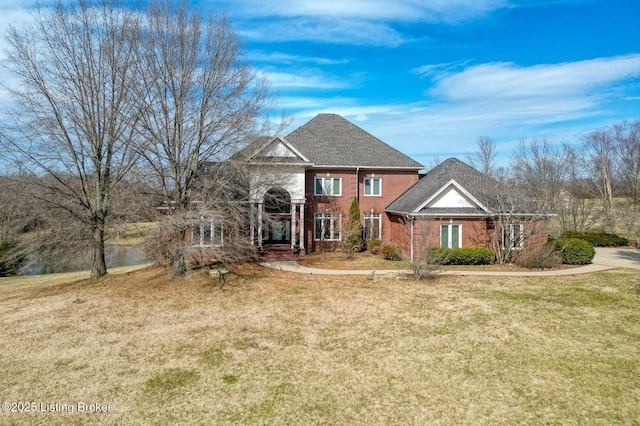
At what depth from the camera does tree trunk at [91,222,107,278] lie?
50.2ft

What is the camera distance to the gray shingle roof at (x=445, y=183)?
2034cm

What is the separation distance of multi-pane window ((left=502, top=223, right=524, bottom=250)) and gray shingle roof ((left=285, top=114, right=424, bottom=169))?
7.66 meters

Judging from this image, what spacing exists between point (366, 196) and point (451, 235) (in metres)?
6.81

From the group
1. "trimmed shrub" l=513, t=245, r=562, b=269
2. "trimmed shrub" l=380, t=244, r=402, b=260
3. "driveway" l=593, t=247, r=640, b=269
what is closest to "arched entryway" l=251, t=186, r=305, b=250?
"trimmed shrub" l=380, t=244, r=402, b=260

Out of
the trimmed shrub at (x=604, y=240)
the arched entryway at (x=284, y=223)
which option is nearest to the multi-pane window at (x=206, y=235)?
the arched entryway at (x=284, y=223)

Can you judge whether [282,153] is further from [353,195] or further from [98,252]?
[98,252]

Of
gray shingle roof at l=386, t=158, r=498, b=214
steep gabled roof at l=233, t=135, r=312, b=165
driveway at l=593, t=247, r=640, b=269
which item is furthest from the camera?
gray shingle roof at l=386, t=158, r=498, b=214

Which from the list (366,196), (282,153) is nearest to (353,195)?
(366,196)

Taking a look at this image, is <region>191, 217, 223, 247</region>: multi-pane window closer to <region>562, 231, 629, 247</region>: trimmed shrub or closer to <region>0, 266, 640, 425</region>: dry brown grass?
<region>0, 266, 640, 425</region>: dry brown grass

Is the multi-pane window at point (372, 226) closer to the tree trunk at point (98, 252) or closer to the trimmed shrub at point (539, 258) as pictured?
the trimmed shrub at point (539, 258)

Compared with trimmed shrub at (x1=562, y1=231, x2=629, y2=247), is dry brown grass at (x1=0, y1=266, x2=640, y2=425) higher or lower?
lower

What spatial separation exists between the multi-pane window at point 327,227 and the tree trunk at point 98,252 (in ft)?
40.9

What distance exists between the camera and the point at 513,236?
19.2 meters

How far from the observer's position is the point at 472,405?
20.4 ft
